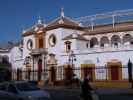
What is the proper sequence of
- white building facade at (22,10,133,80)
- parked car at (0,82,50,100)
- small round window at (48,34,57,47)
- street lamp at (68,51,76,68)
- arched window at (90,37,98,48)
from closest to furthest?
parked car at (0,82,50,100) < white building facade at (22,10,133,80) < street lamp at (68,51,76,68) < small round window at (48,34,57,47) < arched window at (90,37,98,48)

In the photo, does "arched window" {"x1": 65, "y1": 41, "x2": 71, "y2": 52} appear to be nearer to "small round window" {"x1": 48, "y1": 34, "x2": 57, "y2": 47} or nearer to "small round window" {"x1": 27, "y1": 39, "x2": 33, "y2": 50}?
"small round window" {"x1": 48, "y1": 34, "x2": 57, "y2": 47}

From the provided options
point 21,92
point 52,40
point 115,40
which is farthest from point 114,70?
point 21,92

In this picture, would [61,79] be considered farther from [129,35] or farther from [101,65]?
[129,35]

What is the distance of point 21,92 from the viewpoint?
779 inches

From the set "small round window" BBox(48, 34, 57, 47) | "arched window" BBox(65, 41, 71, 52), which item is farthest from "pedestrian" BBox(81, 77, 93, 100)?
"small round window" BBox(48, 34, 57, 47)

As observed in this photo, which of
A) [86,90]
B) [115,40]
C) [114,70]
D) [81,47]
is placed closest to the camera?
[86,90]

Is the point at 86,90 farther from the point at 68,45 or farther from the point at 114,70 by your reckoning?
the point at 68,45

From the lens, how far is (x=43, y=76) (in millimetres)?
57500

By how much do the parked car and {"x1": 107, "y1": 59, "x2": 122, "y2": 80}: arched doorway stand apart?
29.4m

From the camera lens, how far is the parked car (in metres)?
19.4

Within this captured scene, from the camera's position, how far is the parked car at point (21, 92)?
1944cm

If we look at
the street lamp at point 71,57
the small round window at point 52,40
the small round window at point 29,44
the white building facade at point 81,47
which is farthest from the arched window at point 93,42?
the small round window at point 29,44

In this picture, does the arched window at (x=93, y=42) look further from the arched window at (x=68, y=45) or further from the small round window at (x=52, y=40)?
the small round window at (x=52, y=40)

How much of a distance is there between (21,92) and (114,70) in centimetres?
3250
